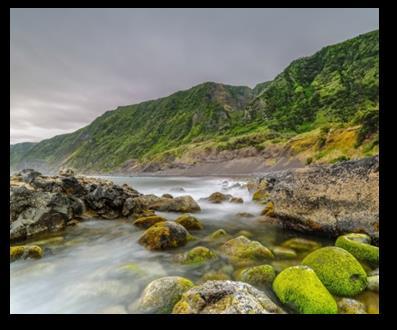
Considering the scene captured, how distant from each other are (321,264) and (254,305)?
3.12 metres

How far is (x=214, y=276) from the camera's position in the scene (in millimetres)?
8070

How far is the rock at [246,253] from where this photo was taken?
8.97 metres

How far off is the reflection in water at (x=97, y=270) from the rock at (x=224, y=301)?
6.45 feet

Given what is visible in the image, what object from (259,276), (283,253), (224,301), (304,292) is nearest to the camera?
(224,301)

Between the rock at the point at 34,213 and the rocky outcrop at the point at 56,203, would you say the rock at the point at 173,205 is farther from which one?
the rock at the point at 34,213

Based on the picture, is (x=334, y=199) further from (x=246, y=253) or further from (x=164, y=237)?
(x=164, y=237)

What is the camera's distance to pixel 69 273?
355 inches

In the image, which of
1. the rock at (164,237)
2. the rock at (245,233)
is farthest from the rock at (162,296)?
the rock at (245,233)

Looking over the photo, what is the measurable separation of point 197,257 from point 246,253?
180cm

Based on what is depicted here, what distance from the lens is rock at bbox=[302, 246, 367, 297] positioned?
643cm

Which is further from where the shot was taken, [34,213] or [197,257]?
[34,213]

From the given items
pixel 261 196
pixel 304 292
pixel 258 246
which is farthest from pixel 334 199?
pixel 261 196
